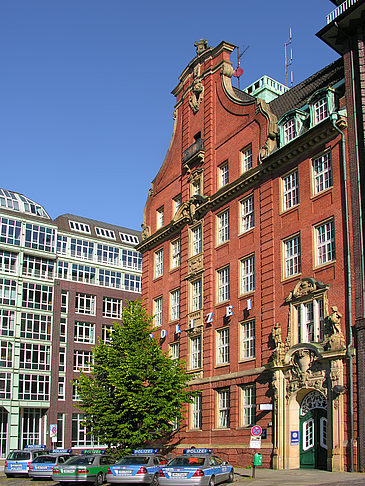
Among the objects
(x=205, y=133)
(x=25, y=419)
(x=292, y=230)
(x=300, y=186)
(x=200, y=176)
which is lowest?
(x=25, y=419)

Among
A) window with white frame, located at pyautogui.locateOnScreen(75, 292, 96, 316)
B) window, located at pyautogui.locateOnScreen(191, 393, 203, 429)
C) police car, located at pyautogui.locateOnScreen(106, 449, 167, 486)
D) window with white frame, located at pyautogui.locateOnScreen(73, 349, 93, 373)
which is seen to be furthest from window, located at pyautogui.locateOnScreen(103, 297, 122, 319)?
police car, located at pyautogui.locateOnScreen(106, 449, 167, 486)

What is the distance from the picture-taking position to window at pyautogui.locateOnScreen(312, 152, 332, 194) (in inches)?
1166

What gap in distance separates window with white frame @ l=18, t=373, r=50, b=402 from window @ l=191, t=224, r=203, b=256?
33642 millimetres

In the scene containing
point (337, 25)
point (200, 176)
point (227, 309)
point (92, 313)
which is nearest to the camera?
point (337, 25)

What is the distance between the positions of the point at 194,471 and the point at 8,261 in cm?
5117

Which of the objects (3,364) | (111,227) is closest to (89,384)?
(3,364)

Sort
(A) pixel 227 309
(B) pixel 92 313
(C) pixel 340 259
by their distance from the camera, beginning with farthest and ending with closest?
(B) pixel 92 313 < (A) pixel 227 309 < (C) pixel 340 259

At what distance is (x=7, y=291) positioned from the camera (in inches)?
2670

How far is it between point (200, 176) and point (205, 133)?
9.15ft

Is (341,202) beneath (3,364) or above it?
above

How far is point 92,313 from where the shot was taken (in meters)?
76.2

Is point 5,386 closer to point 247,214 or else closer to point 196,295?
point 196,295

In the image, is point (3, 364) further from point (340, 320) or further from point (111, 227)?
point (340, 320)

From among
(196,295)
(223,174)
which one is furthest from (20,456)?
(223,174)
